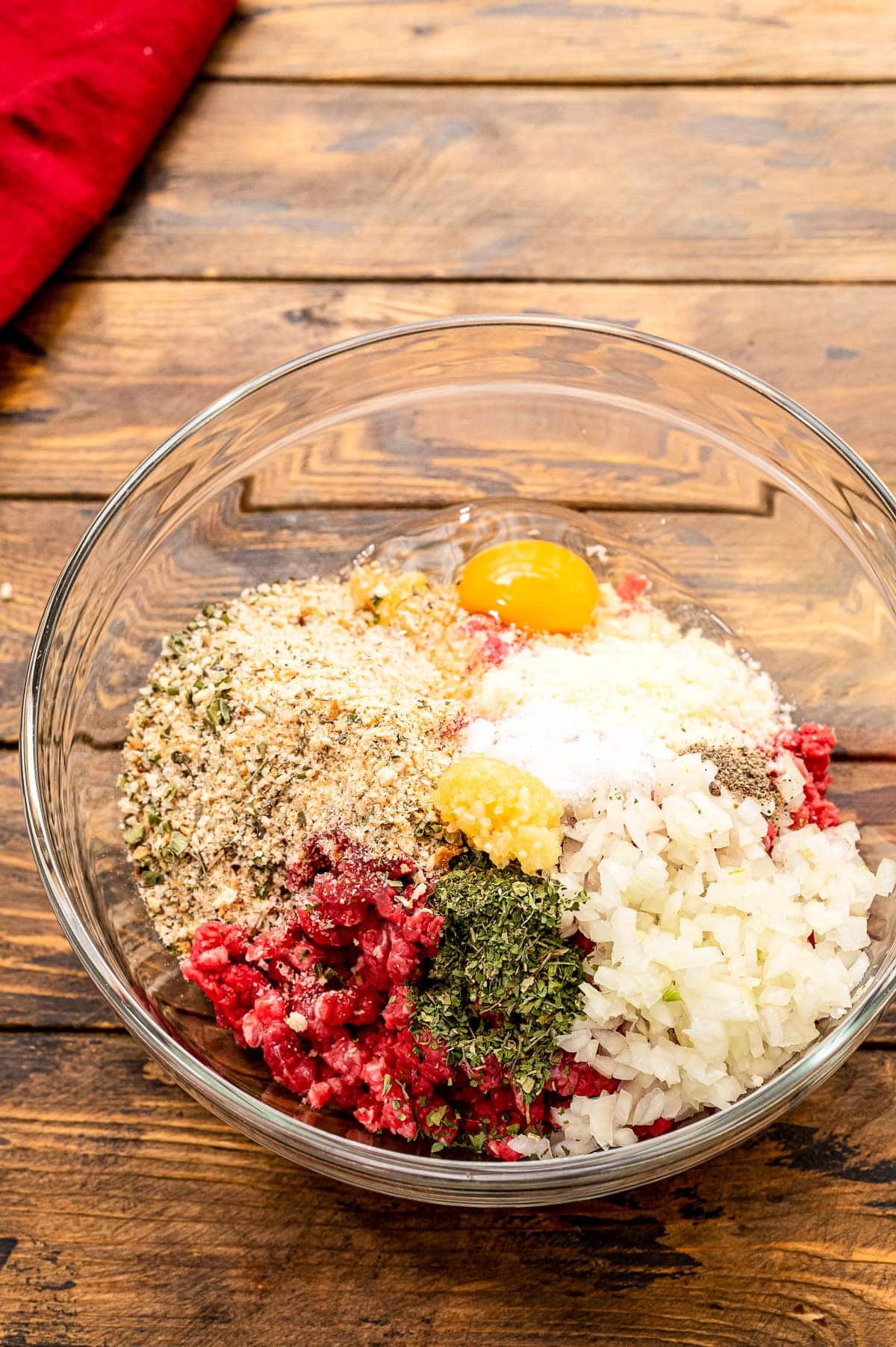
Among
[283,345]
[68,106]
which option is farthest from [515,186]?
[68,106]

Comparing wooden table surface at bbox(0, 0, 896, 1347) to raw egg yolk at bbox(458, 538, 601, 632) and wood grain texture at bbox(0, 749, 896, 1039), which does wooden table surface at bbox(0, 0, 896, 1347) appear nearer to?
wood grain texture at bbox(0, 749, 896, 1039)

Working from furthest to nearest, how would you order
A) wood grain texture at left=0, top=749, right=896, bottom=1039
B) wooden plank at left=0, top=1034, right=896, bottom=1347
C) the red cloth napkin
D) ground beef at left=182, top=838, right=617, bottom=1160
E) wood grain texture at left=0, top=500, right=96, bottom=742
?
the red cloth napkin
wood grain texture at left=0, top=500, right=96, bottom=742
wood grain texture at left=0, top=749, right=896, bottom=1039
wooden plank at left=0, top=1034, right=896, bottom=1347
ground beef at left=182, top=838, right=617, bottom=1160

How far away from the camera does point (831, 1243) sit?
1807mm

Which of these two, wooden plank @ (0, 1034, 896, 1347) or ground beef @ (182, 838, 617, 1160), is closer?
ground beef @ (182, 838, 617, 1160)

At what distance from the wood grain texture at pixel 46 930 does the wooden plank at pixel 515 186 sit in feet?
3.51

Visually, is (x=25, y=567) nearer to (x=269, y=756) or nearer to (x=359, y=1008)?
(x=269, y=756)

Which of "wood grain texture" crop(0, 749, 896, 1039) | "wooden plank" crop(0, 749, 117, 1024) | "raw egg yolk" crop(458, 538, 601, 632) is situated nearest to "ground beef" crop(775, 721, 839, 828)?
"wood grain texture" crop(0, 749, 896, 1039)

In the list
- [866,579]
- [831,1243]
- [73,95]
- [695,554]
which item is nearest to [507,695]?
[695,554]

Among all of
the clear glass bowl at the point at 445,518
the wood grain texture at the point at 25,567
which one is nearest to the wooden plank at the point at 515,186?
the clear glass bowl at the point at 445,518

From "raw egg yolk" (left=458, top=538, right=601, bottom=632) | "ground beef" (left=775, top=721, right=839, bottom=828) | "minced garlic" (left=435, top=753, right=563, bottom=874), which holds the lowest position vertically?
"minced garlic" (left=435, top=753, right=563, bottom=874)

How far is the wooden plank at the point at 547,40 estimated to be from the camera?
7.68ft

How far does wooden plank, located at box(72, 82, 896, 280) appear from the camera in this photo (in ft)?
7.45

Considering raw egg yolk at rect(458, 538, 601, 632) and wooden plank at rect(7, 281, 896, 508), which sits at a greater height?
wooden plank at rect(7, 281, 896, 508)

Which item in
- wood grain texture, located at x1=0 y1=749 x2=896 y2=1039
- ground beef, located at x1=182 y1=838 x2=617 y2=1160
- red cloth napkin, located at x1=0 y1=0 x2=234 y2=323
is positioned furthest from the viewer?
red cloth napkin, located at x1=0 y1=0 x2=234 y2=323
